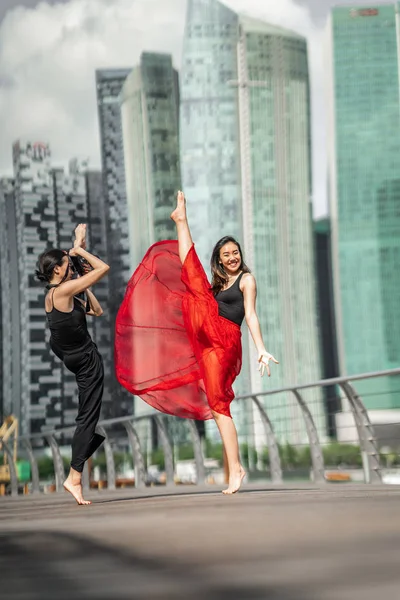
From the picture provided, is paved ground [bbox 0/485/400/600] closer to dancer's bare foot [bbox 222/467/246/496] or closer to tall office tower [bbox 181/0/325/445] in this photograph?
dancer's bare foot [bbox 222/467/246/496]

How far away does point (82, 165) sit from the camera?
134 meters

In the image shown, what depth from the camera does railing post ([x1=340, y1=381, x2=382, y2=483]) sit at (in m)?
7.75

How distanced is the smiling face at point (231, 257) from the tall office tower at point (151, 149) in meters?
112

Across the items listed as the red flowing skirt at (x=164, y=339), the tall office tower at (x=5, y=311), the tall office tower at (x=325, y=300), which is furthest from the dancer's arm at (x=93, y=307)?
the tall office tower at (x=325, y=300)

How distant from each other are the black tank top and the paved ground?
1.87m

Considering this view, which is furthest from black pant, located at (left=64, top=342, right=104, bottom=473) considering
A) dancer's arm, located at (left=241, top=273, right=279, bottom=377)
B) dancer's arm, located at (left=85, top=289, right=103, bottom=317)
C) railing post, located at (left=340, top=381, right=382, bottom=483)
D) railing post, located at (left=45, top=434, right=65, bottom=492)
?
railing post, located at (left=45, top=434, right=65, bottom=492)

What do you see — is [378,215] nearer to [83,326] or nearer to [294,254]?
[294,254]

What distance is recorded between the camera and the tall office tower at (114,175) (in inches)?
5089

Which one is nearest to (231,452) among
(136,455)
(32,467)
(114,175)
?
(136,455)

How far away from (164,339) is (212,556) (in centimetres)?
415

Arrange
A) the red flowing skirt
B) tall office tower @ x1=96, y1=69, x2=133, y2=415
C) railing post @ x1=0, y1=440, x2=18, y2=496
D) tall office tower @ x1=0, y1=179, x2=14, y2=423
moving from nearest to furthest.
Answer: the red flowing skirt < railing post @ x1=0, y1=440, x2=18, y2=496 < tall office tower @ x1=0, y1=179, x2=14, y2=423 < tall office tower @ x1=96, y1=69, x2=133, y2=415

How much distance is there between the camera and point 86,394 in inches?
251

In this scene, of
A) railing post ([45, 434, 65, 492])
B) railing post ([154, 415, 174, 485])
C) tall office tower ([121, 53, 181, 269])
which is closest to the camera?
railing post ([154, 415, 174, 485])

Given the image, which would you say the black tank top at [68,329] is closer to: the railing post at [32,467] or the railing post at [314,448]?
the railing post at [314,448]
